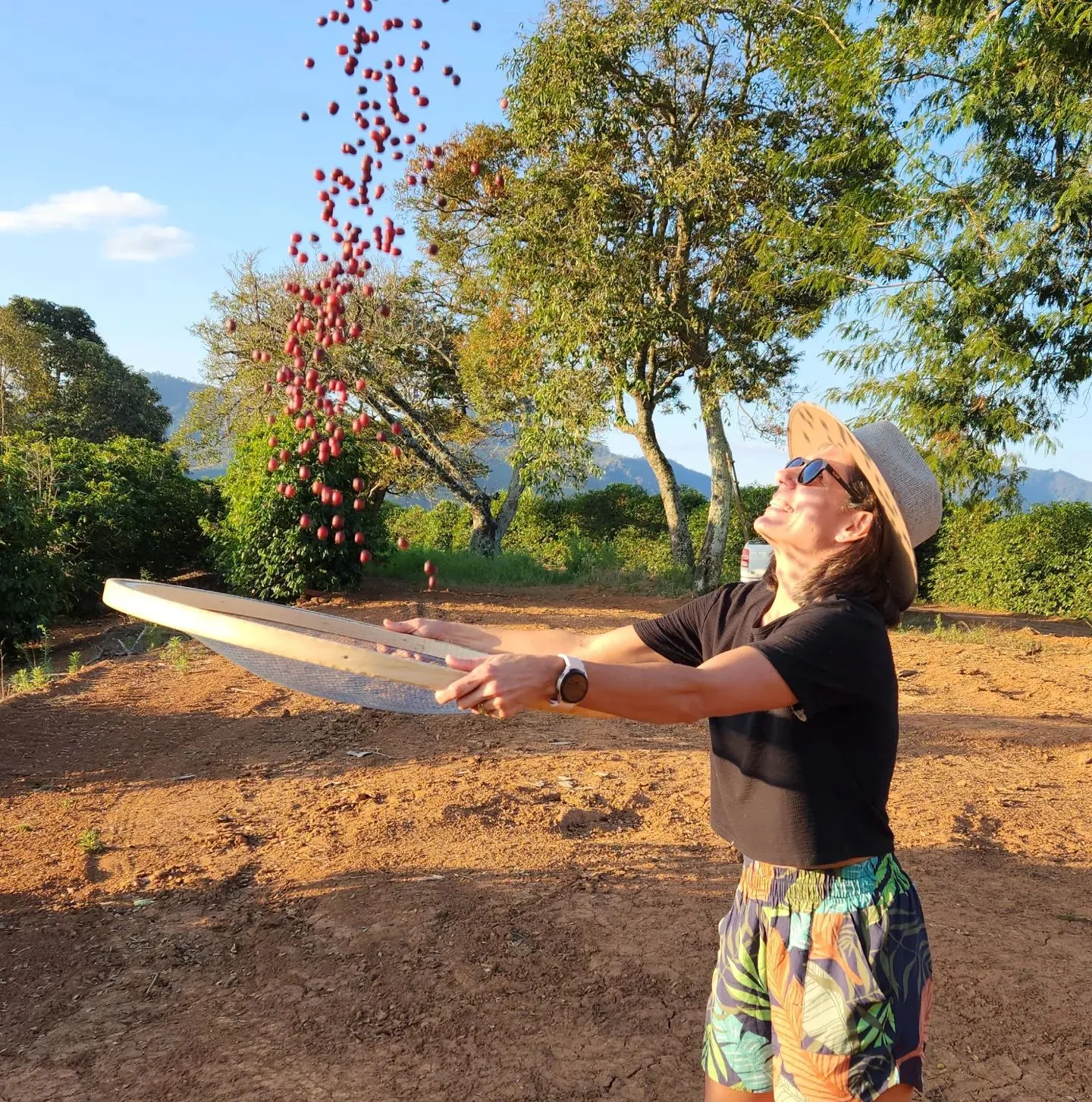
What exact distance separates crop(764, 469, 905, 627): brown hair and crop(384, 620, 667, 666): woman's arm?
18.3 inches

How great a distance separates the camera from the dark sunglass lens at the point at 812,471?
1778mm

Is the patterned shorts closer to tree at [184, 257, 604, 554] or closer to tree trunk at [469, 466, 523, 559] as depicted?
tree at [184, 257, 604, 554]

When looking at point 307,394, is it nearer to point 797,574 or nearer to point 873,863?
point 797,574

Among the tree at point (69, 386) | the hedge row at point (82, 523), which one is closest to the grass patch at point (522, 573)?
the hedge row at point (82, 523)

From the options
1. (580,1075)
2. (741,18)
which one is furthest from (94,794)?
(741,18)

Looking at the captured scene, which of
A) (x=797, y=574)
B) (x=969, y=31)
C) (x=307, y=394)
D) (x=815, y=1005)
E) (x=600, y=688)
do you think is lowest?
(x=815, y=1005)

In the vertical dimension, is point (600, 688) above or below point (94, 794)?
above

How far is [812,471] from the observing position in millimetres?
1783

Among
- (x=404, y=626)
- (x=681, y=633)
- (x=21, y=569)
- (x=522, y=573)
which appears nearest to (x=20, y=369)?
(x=522, y=573)

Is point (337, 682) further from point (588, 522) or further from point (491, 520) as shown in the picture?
point (588, 522)

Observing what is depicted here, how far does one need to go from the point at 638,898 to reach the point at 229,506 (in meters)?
9.68

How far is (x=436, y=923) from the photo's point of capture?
3.46 metres

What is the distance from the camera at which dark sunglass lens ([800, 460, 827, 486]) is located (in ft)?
5.83

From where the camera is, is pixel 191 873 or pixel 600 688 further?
pixel 191 873
